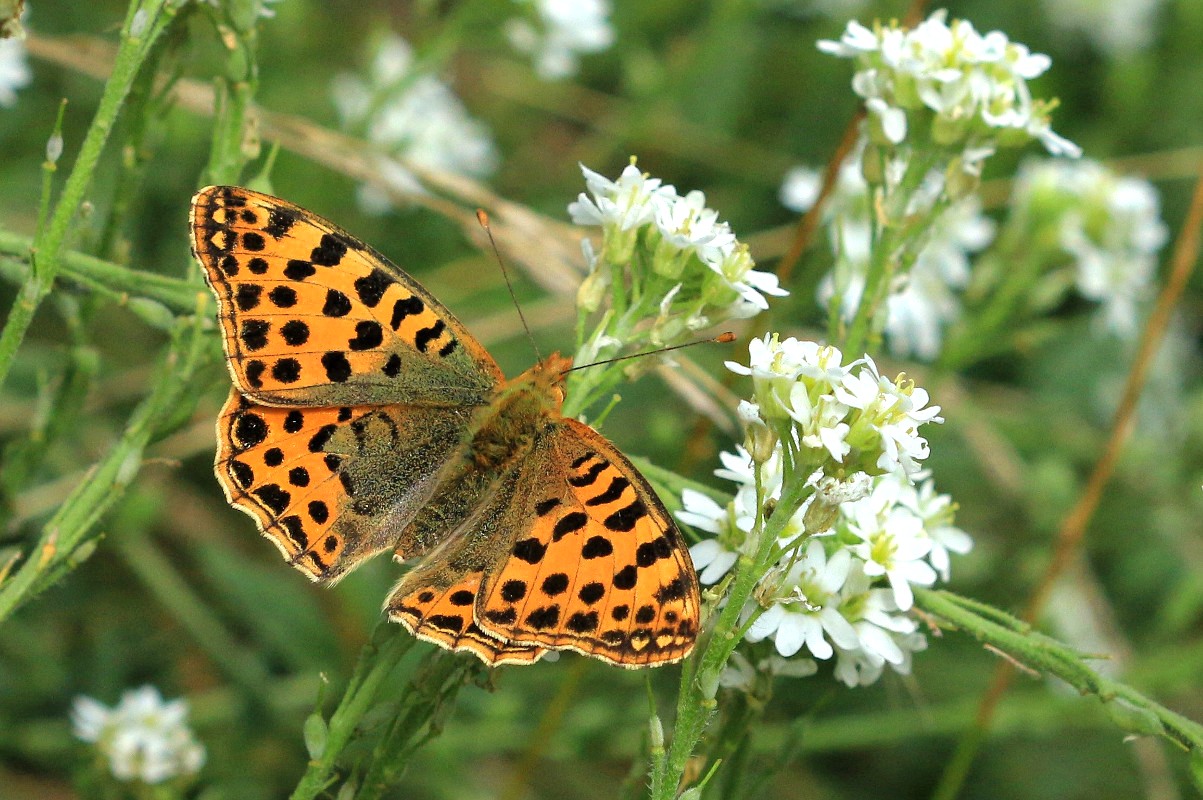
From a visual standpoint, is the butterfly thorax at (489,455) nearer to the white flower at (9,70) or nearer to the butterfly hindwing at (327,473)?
the butterfly hindwing at (327,473)

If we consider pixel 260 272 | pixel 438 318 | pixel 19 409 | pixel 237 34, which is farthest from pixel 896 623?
Result: pixel 19 409

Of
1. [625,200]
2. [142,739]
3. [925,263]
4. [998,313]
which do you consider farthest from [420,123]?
[625,200]

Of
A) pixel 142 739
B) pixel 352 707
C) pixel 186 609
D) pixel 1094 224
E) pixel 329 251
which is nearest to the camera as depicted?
pixel 352 707

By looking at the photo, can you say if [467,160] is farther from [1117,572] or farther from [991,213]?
[1117,572]

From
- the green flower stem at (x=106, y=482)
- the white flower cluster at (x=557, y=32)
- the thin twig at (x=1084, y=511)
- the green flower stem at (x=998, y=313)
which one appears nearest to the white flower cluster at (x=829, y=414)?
the green flower stem at (x=106, y=482)

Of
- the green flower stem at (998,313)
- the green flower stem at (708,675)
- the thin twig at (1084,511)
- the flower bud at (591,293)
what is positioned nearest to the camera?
the green flower stem at (708,675)

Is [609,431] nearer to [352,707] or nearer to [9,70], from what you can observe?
[9,70]
